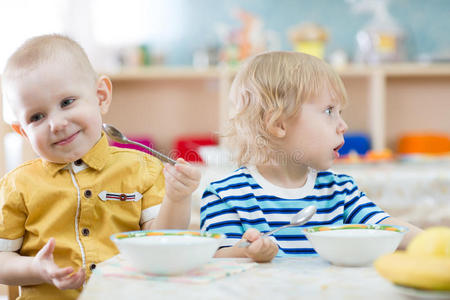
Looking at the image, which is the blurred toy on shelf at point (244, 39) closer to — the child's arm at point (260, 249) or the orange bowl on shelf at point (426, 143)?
the orange bowl on shelf at point (426, 143)

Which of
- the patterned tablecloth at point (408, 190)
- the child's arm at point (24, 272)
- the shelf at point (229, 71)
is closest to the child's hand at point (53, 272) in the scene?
the child's arm at point (24, 272)

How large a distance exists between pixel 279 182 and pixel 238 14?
222cm

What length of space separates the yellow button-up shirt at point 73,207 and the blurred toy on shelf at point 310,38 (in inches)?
79.6

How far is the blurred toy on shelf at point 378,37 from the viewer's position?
2.98 metres

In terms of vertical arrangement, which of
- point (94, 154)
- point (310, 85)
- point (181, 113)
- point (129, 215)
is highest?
point (310, 85)

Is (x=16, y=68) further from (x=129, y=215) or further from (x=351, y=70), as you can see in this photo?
(x=351, y=70)

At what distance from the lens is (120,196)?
100 cm

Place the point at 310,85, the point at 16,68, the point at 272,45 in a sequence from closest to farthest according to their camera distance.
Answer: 1. the point at 16,68
2. the point at 310,85
3. the point at 272,45

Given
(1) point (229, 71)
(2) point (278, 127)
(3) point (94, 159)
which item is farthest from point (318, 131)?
(1) point (229, 71)

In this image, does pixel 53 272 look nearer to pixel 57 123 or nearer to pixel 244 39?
pixel 57 123

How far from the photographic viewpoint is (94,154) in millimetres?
989

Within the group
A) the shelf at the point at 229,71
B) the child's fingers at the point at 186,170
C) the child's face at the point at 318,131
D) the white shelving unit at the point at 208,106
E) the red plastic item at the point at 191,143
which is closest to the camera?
the child's fingers at the point at 186,170

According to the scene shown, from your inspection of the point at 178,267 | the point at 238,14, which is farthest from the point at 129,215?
the point at 238,14

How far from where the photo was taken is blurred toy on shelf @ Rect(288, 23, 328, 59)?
9.42 feet
